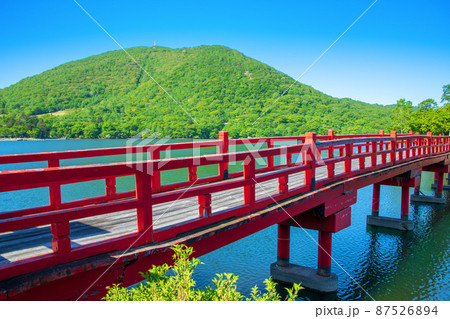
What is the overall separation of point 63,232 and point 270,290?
2.02m

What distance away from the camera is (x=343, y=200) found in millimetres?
9867

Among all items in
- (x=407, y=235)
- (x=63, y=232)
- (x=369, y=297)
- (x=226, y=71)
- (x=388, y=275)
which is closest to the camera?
(x=63, y=232)

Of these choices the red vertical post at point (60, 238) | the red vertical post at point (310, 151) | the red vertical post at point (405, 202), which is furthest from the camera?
the red vertical post at point (405, 202)

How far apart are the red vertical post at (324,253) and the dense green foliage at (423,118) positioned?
165 ft

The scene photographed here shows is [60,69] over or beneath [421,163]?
over

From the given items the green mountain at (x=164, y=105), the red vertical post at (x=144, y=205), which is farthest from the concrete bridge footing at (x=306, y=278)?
the green mountain at (x=164, y=105)

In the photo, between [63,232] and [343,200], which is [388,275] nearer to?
[343,200]

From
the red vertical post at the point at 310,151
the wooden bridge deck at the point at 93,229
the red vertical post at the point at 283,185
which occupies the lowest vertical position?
the wooden bridge deck at the point at 93,229

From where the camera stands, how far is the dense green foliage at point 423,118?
55.8 metres

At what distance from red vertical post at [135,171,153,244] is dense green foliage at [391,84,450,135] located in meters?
57.3

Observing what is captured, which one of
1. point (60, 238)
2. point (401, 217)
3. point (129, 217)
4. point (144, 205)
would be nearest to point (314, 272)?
point (129, 217)

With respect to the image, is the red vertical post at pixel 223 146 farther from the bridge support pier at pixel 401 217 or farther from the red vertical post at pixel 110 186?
the bridge support pier at pixel 401 217

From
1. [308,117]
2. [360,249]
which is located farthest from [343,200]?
[308,117]

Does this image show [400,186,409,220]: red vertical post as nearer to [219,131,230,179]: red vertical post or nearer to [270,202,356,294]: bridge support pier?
[270,202,356,294]: bridge support pier
